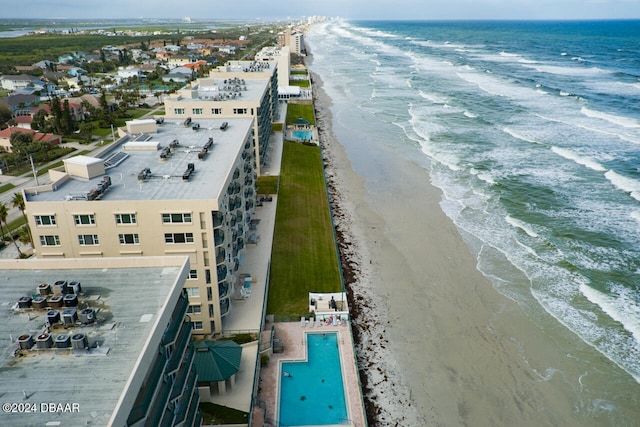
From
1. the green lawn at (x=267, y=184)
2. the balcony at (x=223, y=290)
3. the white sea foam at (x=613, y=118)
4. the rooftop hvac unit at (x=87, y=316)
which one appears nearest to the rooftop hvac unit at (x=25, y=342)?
the rooftop hvac unit at (x=87, y=316)

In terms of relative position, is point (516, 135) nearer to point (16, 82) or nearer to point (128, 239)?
point (128, 239)

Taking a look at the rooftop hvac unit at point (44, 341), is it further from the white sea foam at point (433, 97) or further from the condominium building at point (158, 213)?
the white sea foam at point (433, 97)

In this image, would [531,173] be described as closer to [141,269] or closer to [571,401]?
[571,401]

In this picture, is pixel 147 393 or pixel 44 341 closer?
pixel 147 393

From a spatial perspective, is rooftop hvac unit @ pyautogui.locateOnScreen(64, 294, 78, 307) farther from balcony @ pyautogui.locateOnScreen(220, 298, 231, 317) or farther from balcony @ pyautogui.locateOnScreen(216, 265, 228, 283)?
balcony @ pyautogui.locateOnScreen(220, 298, 231, 317)

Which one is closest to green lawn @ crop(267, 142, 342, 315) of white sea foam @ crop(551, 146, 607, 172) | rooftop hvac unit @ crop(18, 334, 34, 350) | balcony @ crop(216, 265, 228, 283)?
balcony @ crop(216, 265, 228, 283)

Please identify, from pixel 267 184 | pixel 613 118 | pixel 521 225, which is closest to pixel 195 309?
pixel 267 184
